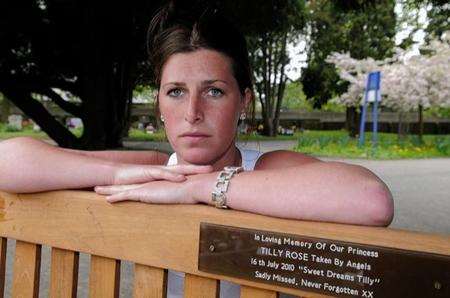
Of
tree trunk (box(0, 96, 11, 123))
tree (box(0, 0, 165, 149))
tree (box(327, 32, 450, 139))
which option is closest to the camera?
tree (box(0, 0, 165, 149))

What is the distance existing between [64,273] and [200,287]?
40cm

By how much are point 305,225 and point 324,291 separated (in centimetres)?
13

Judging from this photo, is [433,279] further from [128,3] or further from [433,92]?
[433,92]

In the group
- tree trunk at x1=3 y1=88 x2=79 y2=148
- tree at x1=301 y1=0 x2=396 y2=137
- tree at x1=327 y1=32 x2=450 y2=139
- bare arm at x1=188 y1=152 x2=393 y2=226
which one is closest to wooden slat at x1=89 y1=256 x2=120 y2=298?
bare arm at x1=188 y1=152 x2=393 y2=226

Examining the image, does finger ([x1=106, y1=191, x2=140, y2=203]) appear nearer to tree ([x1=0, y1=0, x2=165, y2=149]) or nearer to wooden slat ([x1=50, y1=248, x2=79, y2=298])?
wooden slat ([x1=50, y1=248, x2=79, y2=298])

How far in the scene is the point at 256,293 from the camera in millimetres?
1229

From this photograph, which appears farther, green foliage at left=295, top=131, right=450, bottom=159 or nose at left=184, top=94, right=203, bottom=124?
green foliage at left=295, top=131, right=450, bottom=159

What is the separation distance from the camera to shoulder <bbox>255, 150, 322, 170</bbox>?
169 centimetres

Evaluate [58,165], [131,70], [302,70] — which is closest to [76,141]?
[131,70]

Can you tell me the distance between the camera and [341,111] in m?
45.6

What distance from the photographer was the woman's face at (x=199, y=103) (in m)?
1.54

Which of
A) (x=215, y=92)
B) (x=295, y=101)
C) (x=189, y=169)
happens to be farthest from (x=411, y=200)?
(x=295, y=101)

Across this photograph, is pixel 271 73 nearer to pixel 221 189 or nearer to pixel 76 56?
pixel 76 56

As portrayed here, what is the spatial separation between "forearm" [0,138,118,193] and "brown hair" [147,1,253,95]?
350 mm
